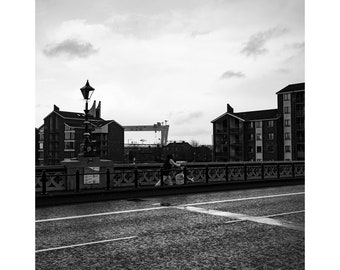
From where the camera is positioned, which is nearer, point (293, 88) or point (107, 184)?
point (107, 184)

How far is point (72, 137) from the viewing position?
286 ft

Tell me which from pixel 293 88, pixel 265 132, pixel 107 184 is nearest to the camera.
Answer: pixel 107 184

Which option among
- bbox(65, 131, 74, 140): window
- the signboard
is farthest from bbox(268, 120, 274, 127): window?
the signboard

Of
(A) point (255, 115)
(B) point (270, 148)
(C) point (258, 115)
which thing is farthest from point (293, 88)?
(B) point (270, 148)

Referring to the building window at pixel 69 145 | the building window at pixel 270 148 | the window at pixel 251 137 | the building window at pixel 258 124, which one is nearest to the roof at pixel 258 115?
the building window at pixel 258 124

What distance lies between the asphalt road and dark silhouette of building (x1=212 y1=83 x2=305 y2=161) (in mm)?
64781

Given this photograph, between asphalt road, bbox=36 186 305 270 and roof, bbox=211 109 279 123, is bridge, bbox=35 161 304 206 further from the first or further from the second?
roof, bbox=211 109 279 123

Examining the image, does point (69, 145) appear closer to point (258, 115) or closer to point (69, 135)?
point (69, 135)

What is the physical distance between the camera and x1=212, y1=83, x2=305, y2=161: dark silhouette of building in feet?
246

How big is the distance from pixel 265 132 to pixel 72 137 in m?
43.0

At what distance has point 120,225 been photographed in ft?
32.0

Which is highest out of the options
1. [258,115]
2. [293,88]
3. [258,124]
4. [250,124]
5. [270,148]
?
[293,88]
